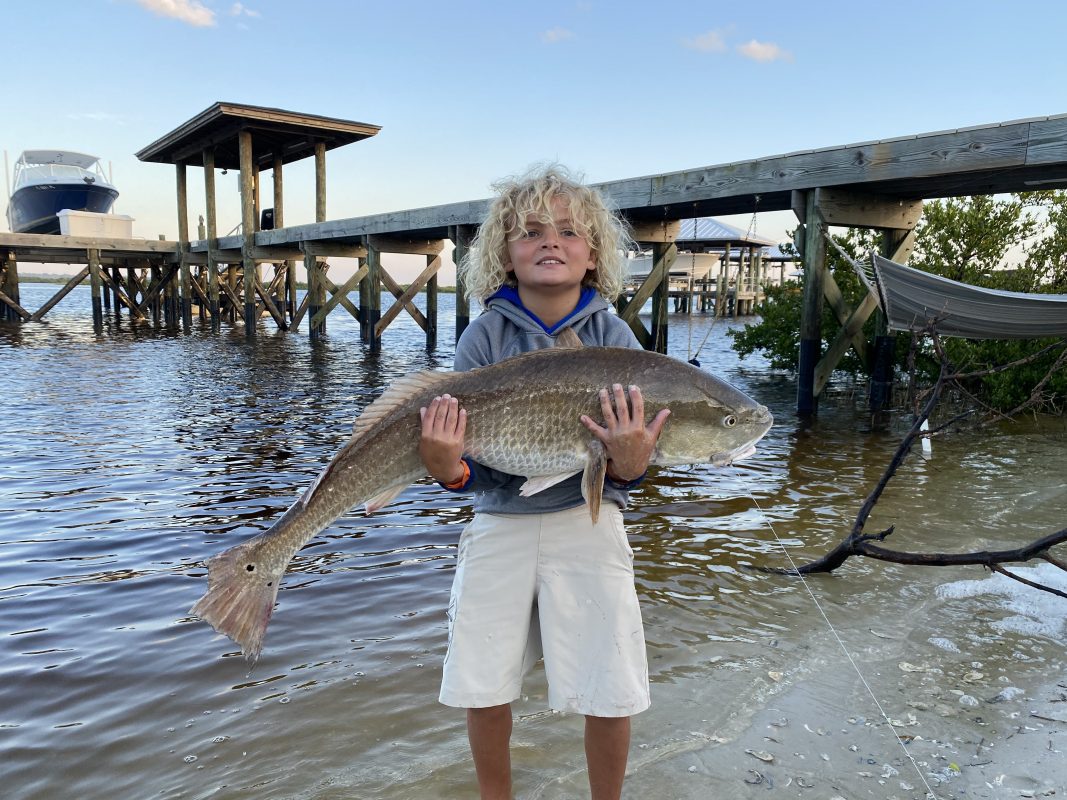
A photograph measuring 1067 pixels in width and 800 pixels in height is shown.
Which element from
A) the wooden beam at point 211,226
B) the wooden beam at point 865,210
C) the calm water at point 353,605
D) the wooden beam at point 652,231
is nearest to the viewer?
the calm water at point 353,605

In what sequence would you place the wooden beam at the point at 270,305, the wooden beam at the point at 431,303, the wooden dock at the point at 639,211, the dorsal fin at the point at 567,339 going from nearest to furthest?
1. the dorsal fin at the point at 567,339
2. the wooden dock at the point at 639,211
3. the wooden beam at the point at 431,303
4. the wooden beam at the point at 270,305

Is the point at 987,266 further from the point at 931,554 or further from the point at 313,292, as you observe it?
the point at 313,292

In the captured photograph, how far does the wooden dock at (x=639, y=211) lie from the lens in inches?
354

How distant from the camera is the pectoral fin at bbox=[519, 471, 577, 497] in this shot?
7.96 ft

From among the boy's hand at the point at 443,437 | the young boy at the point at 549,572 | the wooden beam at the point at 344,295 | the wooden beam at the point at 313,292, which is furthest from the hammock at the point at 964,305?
the wooden beam at the point at 313,292

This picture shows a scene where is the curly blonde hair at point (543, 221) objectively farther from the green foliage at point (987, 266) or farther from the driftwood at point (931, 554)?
the green foliage at point (987, 266)

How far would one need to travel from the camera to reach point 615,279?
2.90 metres

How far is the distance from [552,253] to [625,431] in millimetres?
728

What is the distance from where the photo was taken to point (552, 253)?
2.68m

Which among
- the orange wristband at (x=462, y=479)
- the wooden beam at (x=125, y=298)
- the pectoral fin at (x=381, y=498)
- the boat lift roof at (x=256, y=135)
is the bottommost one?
the pectoral fin at (x=381, y=498)

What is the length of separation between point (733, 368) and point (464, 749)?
59.4 feet

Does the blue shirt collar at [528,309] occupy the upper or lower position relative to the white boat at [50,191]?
lower

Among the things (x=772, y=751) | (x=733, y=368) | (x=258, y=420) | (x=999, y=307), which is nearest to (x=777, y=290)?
(x=733, y=368)

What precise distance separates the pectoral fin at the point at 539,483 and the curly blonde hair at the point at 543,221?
81 cm
